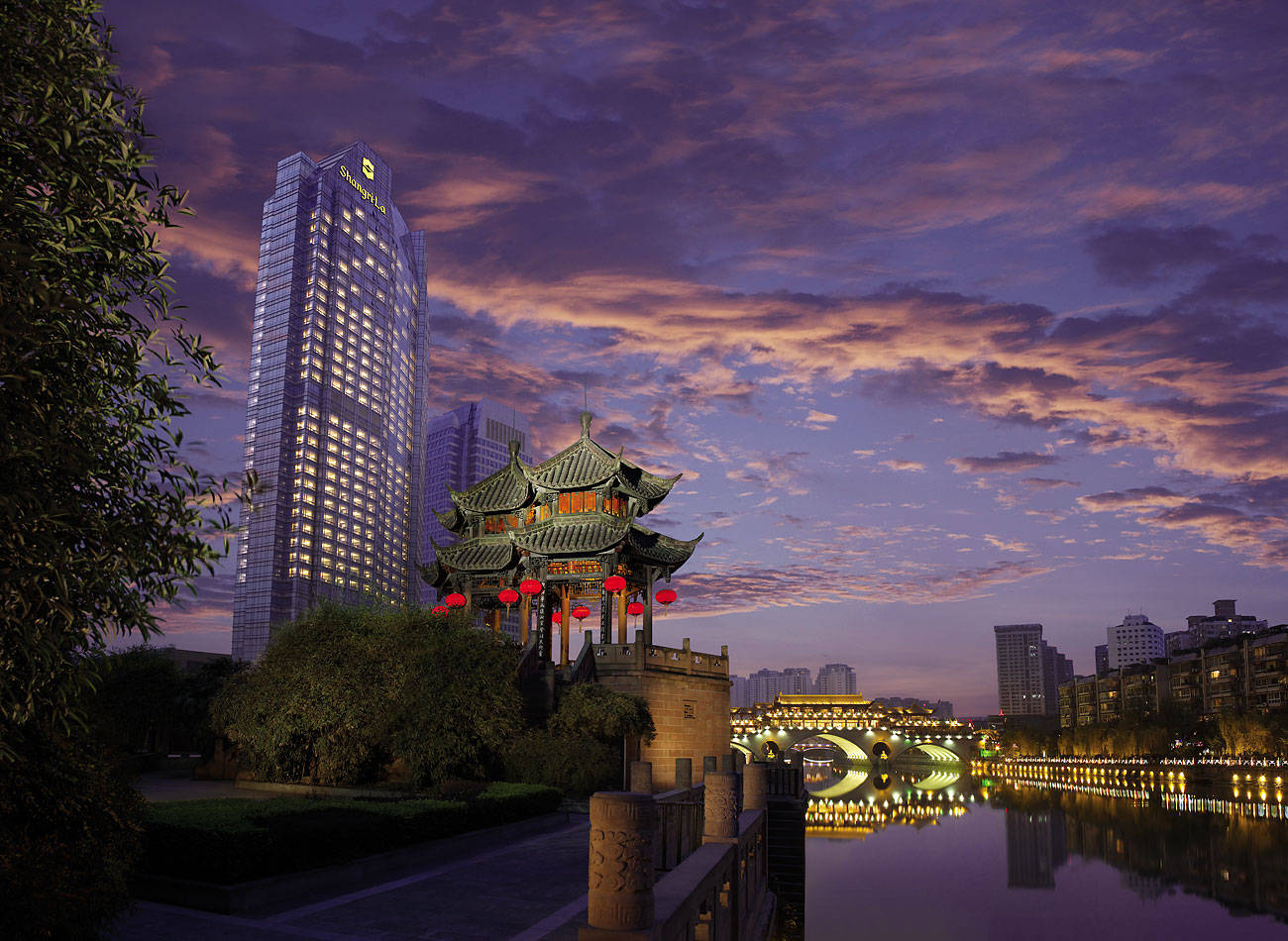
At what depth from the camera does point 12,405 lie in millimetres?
6930

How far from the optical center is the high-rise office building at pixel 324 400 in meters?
132

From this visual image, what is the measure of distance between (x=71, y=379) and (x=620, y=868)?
18.3 ft

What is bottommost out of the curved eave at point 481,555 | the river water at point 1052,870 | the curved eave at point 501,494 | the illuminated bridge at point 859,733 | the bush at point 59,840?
the illuminated bridge at point 859,733

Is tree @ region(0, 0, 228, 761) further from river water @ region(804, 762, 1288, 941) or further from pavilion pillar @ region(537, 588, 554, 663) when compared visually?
pavilion pillar @ region(537, 588, 554, 663)

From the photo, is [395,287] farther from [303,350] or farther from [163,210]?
[163,210]

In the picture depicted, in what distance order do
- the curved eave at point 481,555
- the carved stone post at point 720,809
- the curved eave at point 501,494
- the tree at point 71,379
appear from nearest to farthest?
the tree at point 71,379
the carved stone post at point 720,809
the curved eave at point 481,555
the curved eave at point 501,494

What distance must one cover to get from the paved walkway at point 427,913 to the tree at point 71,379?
411 centimetres

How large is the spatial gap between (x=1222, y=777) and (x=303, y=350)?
123969 millimetres

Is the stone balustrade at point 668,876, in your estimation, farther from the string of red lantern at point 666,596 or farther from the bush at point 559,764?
the string of red lantern at point 666,596

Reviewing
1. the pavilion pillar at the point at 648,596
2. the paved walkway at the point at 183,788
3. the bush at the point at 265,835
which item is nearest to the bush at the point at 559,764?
the paved walkway at the point at 183,788

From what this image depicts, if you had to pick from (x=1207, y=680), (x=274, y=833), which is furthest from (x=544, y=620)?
(x=1207, y=680)

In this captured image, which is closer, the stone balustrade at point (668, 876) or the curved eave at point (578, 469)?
the stone balustrade at point (668, 876)

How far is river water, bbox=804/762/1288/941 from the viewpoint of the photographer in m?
29.8

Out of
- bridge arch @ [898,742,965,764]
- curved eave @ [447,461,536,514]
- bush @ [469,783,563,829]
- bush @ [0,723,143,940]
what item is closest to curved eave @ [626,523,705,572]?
curved eave @ [447,461,536,514]
